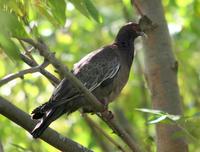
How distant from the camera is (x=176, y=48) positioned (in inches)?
260

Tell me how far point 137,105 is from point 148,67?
2497 mm

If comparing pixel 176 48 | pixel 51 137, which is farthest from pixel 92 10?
pixel 176 48

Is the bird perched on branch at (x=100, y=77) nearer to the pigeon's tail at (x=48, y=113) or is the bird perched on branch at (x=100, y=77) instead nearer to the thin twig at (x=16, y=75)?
the pigeon's tail at (x=48, y=113)

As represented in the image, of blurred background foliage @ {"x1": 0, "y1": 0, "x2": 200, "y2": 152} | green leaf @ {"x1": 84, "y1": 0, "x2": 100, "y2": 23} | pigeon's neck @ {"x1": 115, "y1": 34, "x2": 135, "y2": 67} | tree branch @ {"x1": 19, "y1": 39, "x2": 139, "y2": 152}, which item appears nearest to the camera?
tree branch @ {"x1": 19, "y1": 39, "x2": 139, "y2": 152}

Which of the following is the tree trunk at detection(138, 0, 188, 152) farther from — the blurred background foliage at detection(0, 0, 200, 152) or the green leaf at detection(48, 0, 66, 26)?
the green leaf at detection(48, 0, 66, 26)

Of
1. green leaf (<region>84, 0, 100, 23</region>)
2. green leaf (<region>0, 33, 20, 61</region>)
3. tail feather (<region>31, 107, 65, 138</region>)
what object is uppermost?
green leaf (<region>0, 33, 20, 61</region>)

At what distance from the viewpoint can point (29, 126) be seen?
3.40 m

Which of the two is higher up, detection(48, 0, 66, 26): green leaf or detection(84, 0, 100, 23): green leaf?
detection(48, 0, 66, 26): green leaf

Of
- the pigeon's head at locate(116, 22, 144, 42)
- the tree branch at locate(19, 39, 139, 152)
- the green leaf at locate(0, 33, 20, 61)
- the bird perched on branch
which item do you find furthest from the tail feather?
the pigeon's head at locate(116, 22, 144, 42)

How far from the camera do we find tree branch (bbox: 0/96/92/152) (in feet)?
10.4

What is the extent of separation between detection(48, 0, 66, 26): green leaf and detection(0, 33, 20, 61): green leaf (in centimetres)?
46

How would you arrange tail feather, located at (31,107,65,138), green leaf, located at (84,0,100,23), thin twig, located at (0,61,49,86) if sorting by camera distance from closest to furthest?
thin twig, located at (0,61,49,86) → green leaf, located at (84,0,100,23) → tail feather, located at (31,107,65,138)

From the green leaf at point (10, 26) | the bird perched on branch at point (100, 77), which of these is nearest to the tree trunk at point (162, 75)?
the bird perched on branch at point (100, 77)

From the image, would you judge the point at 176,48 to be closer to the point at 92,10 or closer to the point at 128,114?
the point at 128,114
